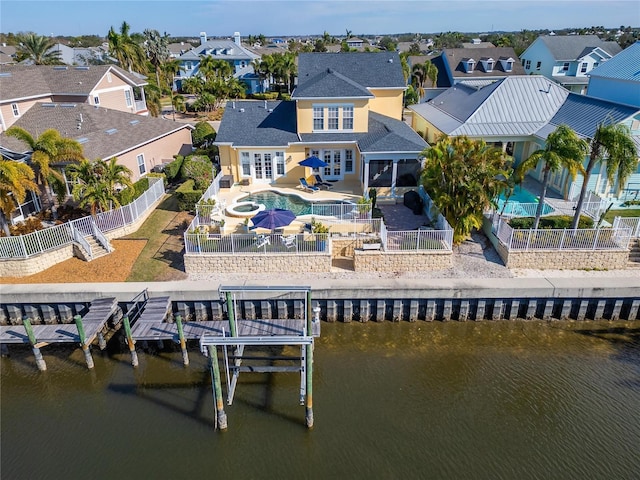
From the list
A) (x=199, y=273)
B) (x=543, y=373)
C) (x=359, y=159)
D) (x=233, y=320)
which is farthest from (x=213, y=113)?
(x=543, y=373)

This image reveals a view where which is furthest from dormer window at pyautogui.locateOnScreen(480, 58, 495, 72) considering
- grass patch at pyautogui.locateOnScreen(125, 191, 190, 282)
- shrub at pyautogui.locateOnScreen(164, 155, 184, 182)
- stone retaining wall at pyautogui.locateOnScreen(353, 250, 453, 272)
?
grass patch at pyautogui.locateOnScreen(125, 191, 190, 282)

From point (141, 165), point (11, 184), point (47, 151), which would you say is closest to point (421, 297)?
point (11, 184)

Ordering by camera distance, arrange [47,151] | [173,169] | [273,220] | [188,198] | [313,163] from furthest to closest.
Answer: [173,169] → [313,163] → [188,198] → [47,151] → [273,220]

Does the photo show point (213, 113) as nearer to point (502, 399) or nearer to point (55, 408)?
point (55, 408)

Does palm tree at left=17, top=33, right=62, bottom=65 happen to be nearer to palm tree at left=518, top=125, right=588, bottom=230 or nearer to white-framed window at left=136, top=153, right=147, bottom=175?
white-framed window at left=136, top=153, right=147, bottom=175

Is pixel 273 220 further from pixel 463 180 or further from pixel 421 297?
pixel 463 180

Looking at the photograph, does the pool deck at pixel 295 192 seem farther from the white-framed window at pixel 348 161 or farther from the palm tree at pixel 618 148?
the palm tree at pixel 618 148

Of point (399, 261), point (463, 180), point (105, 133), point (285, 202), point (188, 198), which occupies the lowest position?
point (399, 261)
